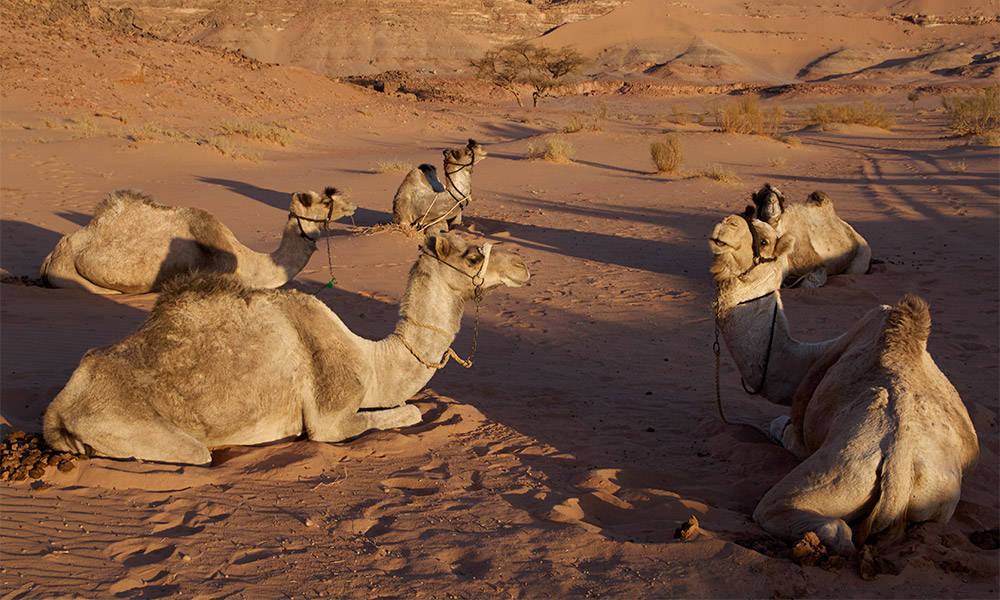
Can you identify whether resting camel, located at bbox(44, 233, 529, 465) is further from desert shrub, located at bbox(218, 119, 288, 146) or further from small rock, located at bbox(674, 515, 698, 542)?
desert shrub, located at bbox(218, 119, 288, 146)

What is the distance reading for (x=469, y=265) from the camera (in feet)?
16.2

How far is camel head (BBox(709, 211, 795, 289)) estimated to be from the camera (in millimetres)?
4633

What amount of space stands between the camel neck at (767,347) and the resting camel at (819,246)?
214 inches

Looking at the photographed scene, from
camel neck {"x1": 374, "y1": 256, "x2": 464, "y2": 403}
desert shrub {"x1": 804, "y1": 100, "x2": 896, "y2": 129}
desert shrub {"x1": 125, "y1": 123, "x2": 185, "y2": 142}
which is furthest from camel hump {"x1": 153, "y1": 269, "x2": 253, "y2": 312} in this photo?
desert shrub {"x1": 804, "y1": 100, "x2": 896, "y2": 129}

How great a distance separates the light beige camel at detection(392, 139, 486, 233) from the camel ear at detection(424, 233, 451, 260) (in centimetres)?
749

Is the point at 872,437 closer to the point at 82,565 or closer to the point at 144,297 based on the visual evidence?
the point at 82,565

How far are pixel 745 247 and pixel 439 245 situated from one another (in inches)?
75.8

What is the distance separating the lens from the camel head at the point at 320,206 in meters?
7.82

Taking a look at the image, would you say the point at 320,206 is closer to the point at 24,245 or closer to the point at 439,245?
the point at 439,245

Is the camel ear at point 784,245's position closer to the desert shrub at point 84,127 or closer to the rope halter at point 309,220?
the rope halter at point 309,220

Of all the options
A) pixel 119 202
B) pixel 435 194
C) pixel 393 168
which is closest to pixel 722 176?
pixel 393 168

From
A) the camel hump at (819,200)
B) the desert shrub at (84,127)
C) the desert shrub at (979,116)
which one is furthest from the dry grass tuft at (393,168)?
the desert shrub at (979,116)

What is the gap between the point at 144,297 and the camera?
887 centimetres

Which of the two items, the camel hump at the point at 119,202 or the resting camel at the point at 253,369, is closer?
the resting camel at the point at 253,369
